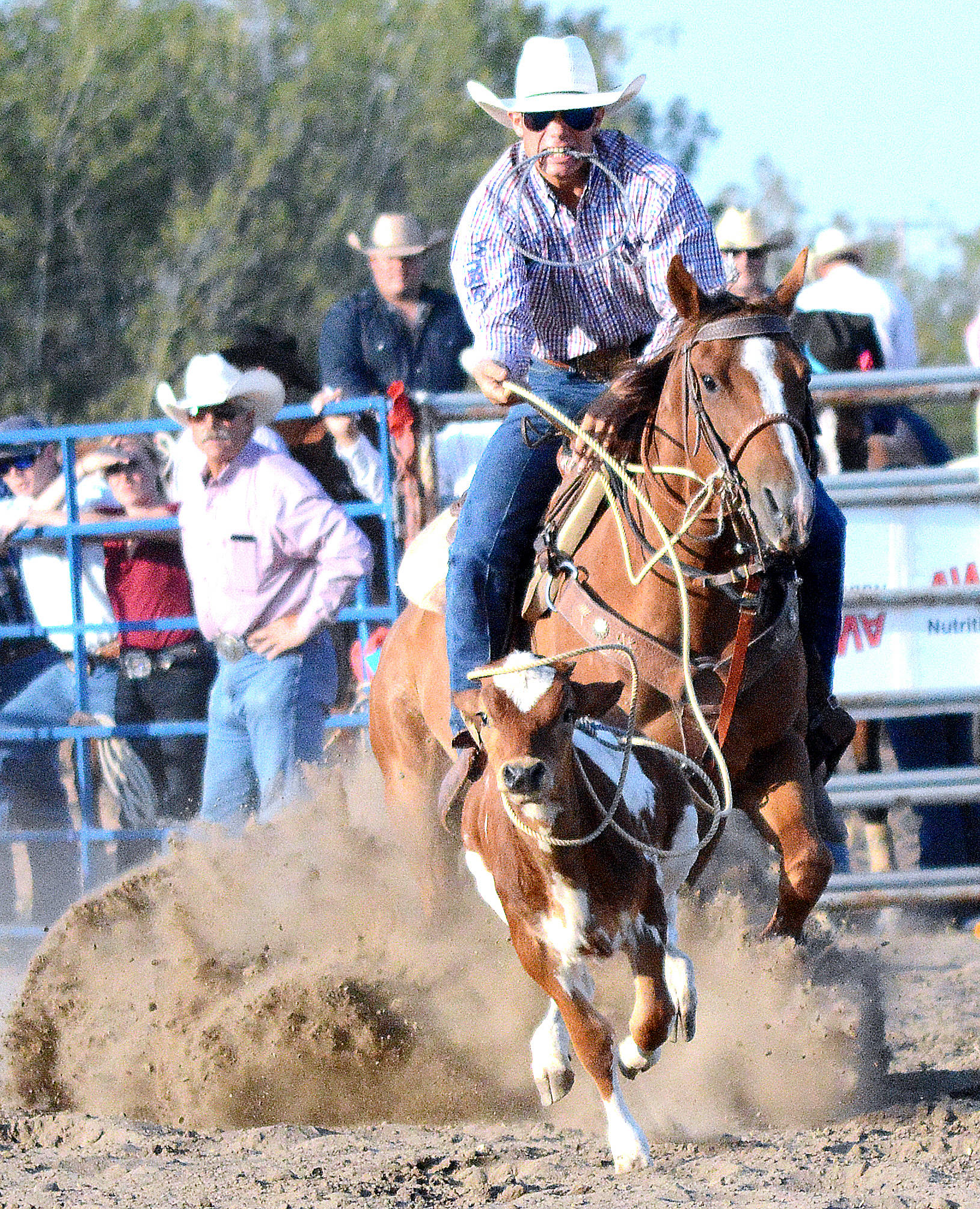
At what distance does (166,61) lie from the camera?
3141 centimetres

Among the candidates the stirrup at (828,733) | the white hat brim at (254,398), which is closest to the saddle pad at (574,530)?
the stirrup at (828,733)

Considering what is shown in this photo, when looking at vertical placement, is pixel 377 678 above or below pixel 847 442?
below

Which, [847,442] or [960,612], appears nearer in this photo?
[960,612]

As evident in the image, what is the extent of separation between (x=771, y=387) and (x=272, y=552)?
3646mm

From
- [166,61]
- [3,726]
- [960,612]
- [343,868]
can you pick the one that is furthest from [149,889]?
[166,61]

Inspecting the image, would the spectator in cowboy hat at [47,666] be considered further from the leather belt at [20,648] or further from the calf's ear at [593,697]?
the calf's ear at [593,697]

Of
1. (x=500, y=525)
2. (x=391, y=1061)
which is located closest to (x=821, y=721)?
(x=500, y=525)

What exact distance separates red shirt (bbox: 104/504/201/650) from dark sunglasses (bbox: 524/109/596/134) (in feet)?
11.8

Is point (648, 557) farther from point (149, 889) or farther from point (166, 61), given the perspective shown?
point (166, 61)

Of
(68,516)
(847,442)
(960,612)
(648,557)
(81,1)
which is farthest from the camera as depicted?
(81,1)

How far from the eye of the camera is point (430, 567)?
→ 18.1 feet

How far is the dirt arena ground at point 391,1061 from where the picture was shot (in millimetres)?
4172

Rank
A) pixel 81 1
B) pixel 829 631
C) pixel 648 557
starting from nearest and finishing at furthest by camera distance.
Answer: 1. pixel 648 557
2. pixel 829 631
3. pixel 81 1

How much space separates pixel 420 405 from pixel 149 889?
2.18 meters
